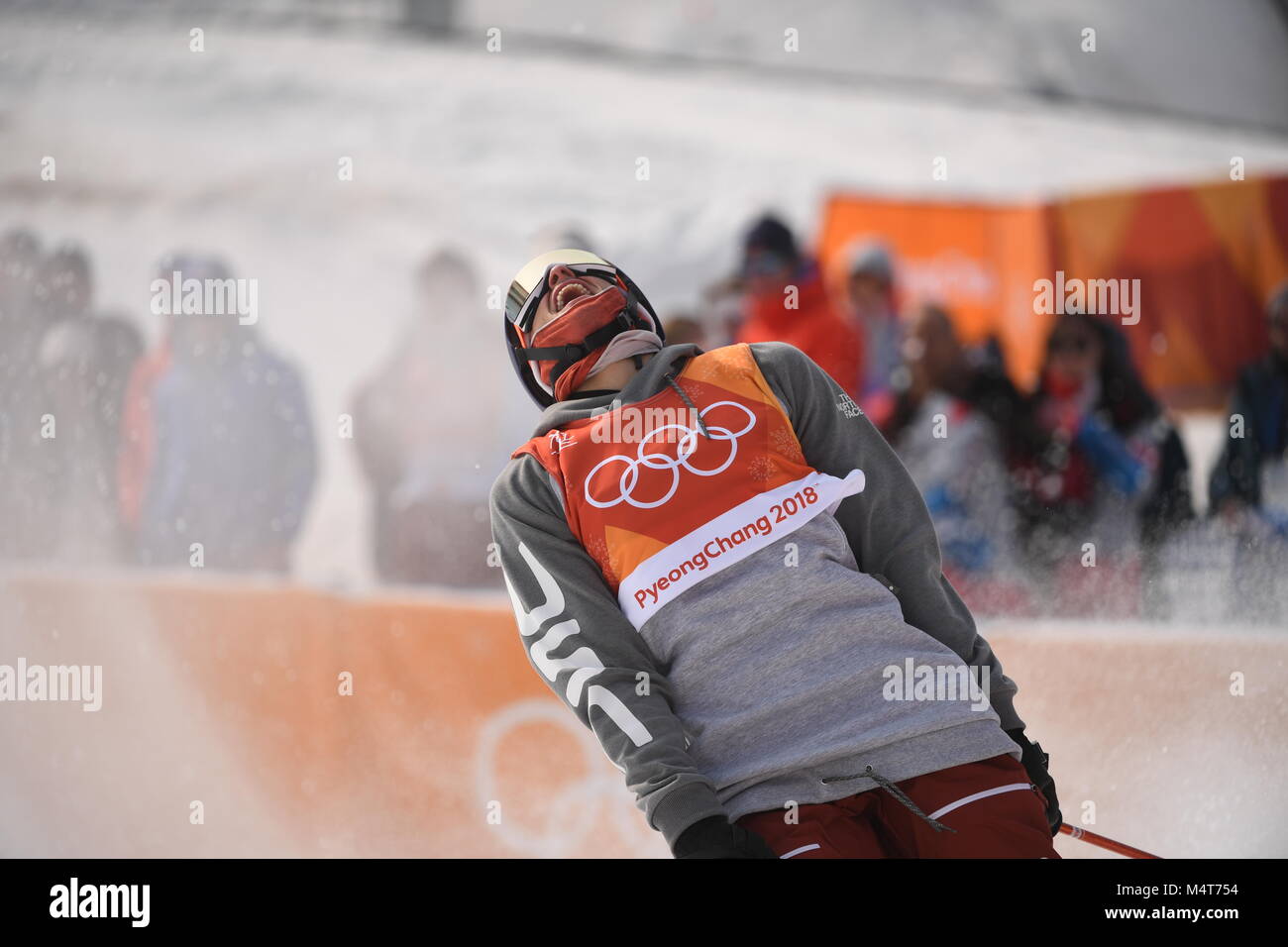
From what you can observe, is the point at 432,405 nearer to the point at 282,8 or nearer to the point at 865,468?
the point at 865,468

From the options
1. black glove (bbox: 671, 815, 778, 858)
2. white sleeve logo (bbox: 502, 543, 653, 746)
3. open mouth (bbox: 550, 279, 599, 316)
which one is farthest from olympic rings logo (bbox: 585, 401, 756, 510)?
black glove (bbox: 671, 815, 778, 858)

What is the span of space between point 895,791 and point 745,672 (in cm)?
26

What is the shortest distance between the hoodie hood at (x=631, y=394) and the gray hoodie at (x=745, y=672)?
88 mm

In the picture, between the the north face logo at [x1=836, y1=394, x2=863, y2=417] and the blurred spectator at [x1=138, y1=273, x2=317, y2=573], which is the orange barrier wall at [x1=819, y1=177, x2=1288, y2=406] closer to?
the blurred spectator at [x1=138, y1=273, x2=317, y2=573]

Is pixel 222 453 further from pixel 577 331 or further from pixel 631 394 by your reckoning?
pixel 631 394

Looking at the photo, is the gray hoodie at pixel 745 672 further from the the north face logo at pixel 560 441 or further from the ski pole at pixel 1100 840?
the ski pole at pixel 1100 840

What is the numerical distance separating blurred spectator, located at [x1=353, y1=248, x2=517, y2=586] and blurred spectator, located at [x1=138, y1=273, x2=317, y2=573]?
0.38 m

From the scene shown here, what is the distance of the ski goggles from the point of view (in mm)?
1971

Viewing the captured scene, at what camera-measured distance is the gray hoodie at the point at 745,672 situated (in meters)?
1.67

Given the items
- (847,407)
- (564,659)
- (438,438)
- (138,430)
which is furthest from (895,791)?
(138,430)

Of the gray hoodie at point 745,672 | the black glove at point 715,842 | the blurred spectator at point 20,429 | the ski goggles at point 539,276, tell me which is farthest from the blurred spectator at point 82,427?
the black glove at point 715,842

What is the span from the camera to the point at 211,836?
12.6 ft

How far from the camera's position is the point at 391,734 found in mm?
3684

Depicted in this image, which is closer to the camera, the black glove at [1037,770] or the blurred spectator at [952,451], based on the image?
the black glove at [1037,770]
